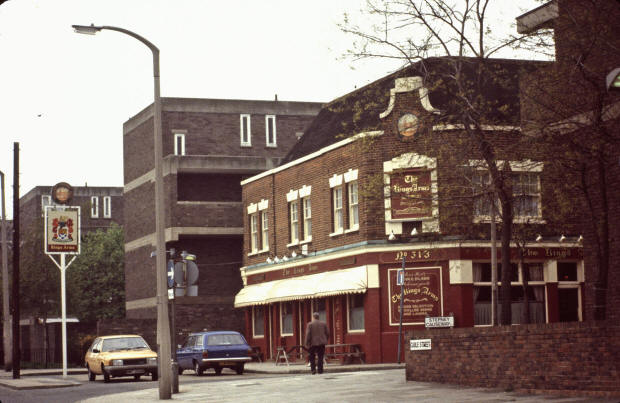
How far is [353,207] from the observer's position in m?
40.7

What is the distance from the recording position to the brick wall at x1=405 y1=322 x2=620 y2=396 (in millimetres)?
18344

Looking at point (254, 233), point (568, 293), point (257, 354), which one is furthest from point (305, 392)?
point (254, 233)

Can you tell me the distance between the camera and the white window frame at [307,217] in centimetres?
4444

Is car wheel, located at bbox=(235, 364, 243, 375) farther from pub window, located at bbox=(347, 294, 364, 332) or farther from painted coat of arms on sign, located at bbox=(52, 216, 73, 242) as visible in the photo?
painted coat of arms on sign, located at bbox=(52, 216, 73, 242)

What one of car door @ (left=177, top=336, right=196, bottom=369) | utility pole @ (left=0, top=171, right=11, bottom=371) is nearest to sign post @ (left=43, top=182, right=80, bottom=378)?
car door @ (left=177, top=336, right=196, bottom=369)

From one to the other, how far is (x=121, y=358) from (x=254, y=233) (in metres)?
17.2

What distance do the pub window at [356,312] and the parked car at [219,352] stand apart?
507 centimetres

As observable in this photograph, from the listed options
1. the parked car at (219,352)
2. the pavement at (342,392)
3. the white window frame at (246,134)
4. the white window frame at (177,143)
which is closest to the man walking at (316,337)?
the pavement at (342,392)

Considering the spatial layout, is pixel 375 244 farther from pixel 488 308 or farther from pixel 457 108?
pixel 457 108

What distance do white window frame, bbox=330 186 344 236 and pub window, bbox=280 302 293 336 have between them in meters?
5.58

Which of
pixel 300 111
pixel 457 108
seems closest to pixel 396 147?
pixel 457 108

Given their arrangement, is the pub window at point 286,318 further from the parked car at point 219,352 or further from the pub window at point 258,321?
the parked car at point 219,352

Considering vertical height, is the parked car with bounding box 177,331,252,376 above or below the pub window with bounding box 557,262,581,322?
below

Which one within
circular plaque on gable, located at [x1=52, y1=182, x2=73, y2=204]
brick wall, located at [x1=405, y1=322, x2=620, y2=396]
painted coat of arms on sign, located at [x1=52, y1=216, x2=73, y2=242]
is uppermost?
circular plaque on gable, located at [x1=52, y1=182, x2=73, y2=204]
